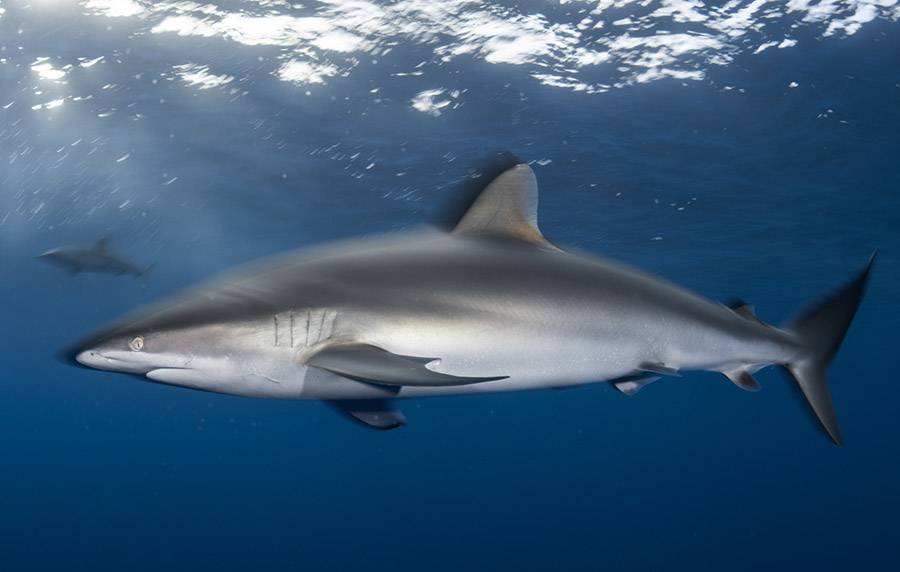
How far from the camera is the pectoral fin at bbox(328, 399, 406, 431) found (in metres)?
3.55

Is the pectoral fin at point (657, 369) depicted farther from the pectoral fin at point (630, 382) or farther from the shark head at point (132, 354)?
the shark head at point (132, 354)

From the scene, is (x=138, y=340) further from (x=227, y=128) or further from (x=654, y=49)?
(x=227, y=128)

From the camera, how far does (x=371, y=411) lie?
3.59 m

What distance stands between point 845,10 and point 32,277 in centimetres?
3649

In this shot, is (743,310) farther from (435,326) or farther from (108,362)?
(108,362)

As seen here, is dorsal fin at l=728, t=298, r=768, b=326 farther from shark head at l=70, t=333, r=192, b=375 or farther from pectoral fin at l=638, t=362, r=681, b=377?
shark head at l=70, t=333, r=192, b=375

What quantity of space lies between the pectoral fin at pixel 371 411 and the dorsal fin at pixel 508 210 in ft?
3.47

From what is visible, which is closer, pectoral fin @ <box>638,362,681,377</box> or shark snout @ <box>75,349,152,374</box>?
shark snout @ <box>75,349,152,374</box>

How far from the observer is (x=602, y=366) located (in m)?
3.54

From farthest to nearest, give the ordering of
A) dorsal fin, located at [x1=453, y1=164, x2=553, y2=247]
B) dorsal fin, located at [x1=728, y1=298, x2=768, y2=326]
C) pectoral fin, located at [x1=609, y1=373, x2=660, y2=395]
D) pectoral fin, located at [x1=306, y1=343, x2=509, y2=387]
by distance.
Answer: dorsal fin, located at [x1=728, y1=298, x2=768, y2=326] → pectoral fin, located at [x1=609, y1=373, x2=660, y2=395] → dorsal fin, located at [x1=453, y1=164, x2=553, y2=247] → pectoral fin, located at [x1=306, y1=343, x2=509, y2=387]

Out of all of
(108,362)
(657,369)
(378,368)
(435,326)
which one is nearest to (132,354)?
(108,362)

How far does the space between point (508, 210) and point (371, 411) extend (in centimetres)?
136

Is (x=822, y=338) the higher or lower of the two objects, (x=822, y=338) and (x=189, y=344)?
the lower

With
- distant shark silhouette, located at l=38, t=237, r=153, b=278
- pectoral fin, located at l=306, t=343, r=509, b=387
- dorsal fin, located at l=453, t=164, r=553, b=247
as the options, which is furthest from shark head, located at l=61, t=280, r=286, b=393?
distant shark silhouette, located at l=38, t=237, r=153, b=278
